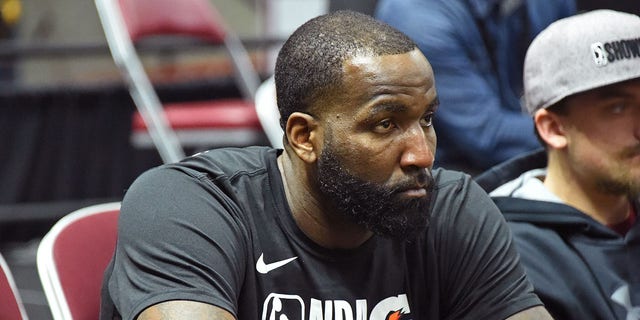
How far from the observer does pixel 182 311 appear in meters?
1.53

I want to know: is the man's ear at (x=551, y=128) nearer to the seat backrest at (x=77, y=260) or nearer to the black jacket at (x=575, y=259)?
the black jacket at (x=575, y=259)

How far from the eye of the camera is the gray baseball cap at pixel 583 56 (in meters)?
2.16

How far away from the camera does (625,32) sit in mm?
2199

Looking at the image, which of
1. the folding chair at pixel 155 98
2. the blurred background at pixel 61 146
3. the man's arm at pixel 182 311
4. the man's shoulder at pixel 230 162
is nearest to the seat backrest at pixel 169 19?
the folding chair at pixel 155 98

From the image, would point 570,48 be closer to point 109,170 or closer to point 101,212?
point 101,212

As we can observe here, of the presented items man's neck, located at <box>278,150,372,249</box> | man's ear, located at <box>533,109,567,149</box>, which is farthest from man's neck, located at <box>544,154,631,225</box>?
man's neck, located at <box>278,150,372,249</box>

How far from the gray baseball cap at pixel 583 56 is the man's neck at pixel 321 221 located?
64 centimetres

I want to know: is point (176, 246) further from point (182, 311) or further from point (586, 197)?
point (586, 197)

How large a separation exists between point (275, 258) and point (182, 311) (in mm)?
237

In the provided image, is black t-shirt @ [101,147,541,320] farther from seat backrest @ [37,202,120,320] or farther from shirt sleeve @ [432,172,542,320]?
seat backrest @ [37,202,120,320]

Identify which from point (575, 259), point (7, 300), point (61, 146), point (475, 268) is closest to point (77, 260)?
point (7, 300)

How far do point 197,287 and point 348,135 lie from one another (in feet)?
1.12

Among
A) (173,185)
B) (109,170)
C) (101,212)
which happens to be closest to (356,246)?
(173,185)

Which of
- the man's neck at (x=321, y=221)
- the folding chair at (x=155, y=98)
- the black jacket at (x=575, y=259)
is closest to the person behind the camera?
the man's neck at (x=321, y=221)
